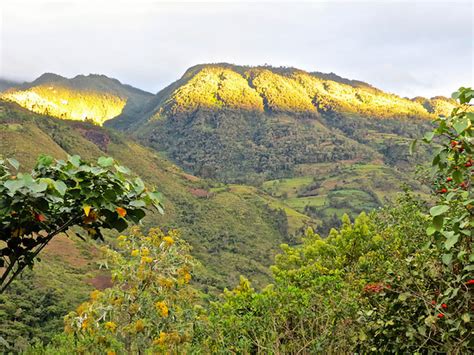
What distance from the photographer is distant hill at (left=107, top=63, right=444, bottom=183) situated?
5659 inches

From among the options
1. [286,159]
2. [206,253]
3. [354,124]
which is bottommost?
[206,253]

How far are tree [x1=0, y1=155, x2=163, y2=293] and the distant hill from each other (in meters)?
113

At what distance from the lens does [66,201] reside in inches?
92.8

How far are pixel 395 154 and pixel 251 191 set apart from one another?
61.8 m

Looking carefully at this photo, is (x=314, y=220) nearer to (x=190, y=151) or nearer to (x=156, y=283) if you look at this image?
(x=190, y=151)

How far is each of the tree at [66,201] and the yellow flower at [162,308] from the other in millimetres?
2786

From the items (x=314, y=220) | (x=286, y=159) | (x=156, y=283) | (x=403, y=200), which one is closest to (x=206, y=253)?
(x=314, y=220)

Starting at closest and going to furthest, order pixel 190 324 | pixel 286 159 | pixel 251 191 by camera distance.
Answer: pixel 190 324, pixel 251 191, pixel 286 159

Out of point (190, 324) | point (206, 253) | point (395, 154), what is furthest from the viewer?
point (395, 154)

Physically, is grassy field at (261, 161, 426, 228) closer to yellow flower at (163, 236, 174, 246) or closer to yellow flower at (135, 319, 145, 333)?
yellow flower at (163, 236, 174, 246)

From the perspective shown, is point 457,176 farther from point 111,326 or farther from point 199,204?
point 199,204

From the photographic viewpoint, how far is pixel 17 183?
6.54 ft

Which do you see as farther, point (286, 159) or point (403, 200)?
point (286, 159)

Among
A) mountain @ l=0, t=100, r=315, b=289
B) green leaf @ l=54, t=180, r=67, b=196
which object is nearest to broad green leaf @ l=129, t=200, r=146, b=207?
green leaf @ l=54, t=180, r=67, b=196
